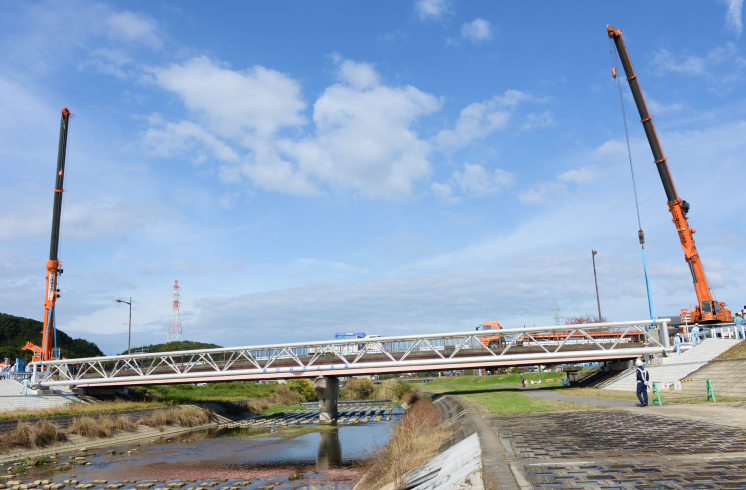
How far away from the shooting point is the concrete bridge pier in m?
47.5

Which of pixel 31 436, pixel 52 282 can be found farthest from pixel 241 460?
pixel 52 282

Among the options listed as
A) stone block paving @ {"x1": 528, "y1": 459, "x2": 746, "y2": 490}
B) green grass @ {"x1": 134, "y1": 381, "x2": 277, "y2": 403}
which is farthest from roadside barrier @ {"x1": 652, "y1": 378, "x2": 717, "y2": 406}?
green grass @ {"x1": 134, "y1": 381, "x2": 277, "y2": 403}

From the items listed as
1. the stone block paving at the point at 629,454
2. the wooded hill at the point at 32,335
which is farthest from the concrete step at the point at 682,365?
the wooded hill at the point at 32,335

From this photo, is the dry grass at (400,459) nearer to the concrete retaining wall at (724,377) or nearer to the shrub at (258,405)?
the concrete retaining wall at (724,377)

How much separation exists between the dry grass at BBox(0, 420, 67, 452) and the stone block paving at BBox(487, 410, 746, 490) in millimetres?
28866

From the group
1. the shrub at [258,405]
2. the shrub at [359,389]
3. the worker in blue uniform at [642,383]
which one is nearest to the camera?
the worker in blue uniform at [642,383]

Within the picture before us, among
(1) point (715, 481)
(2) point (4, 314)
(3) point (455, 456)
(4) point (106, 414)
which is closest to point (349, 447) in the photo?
(3) point (455, 456)

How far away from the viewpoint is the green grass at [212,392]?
61812mm

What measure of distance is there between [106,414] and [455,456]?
35.9m

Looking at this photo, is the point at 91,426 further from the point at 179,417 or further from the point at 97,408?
the point at 179,417

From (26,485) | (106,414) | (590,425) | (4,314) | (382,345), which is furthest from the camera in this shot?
(4,314)

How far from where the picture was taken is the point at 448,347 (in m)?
47.0

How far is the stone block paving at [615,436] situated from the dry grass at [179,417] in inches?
1446

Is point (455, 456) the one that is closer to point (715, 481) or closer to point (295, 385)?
point (715, 481)
